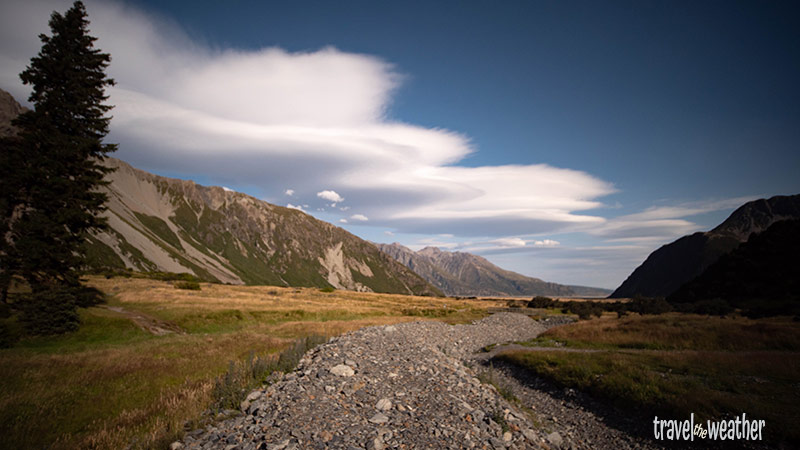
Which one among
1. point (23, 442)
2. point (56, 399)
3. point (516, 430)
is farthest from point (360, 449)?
point (56, 399)

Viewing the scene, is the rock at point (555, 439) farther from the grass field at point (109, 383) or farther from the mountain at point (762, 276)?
the mountain at point (762, 276)

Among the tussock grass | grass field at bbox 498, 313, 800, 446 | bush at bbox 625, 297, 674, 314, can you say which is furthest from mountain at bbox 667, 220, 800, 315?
grass field at bbox 498, 313, 800, 446

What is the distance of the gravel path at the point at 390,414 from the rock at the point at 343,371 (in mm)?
44

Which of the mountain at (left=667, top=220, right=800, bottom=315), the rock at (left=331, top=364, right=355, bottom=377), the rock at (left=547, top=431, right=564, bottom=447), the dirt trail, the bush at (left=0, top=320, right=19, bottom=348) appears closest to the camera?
the rock at (left=547, top=431, right=564, bottom=447)

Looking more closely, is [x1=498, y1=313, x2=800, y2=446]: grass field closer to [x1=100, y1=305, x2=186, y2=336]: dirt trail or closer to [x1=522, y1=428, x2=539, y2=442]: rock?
[x1=522, y1=428, x2=539, y2=442]: rock

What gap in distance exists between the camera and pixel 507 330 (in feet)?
152

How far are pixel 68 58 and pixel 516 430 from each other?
43428mm

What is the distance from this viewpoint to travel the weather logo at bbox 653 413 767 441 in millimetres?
10701

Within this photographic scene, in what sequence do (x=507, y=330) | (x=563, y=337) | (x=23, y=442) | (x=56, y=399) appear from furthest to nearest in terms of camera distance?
(x=507, y=330)
(x=563, y=337)
(x=56, y=399)
(x=23, y=442)

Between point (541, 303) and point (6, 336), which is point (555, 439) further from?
point (541, 303)

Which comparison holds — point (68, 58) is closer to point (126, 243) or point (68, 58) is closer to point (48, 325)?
point (48, 325)

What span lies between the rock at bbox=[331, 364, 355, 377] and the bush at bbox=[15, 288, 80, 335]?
22.4 meters

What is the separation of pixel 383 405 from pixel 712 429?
38.5ft

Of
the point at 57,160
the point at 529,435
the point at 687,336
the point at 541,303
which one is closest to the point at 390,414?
the point at 529,435
